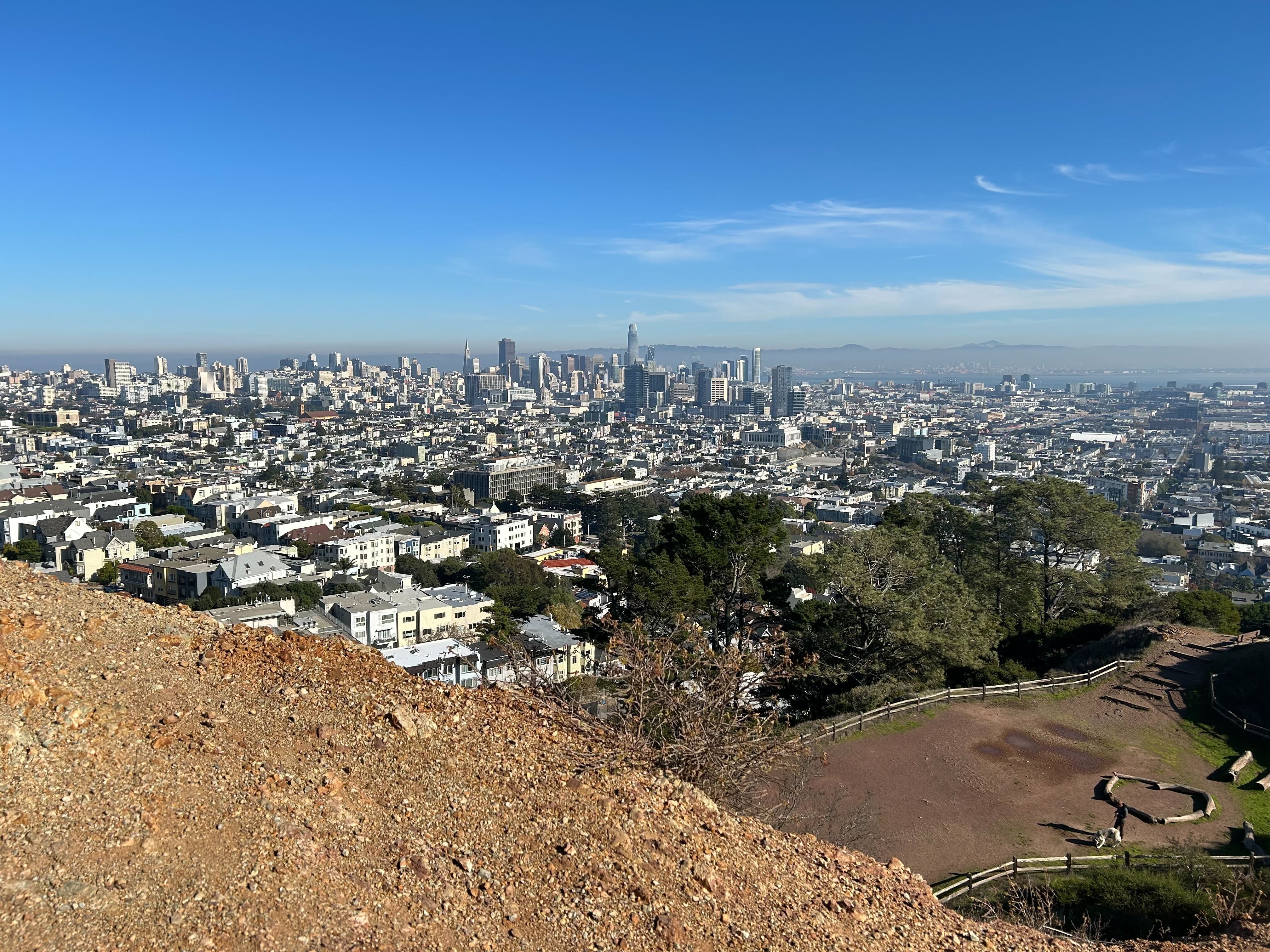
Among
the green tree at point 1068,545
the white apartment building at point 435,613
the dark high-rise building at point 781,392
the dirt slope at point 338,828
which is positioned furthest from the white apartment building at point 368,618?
the dark high-rise building at point 781,392

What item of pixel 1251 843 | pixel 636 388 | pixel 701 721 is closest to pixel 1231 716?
pixel 1251 843

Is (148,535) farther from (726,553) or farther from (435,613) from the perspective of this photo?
(726,553)

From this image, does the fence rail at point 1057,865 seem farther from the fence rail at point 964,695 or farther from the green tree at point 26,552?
the green tree at point 26,552

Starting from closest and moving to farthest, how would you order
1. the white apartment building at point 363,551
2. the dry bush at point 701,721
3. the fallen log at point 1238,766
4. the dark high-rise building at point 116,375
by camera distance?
1. the dry bush at point 701,721
2. the fallen log at point 1238,766
3. the white apartment building at point 363,551
4. the dark high-rise building at point 116,375

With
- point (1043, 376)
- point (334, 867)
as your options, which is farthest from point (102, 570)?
point (1043, 376)

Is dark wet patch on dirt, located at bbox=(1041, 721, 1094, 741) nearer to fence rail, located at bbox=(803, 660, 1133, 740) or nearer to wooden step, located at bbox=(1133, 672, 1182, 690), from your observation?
fence rail, located at bbox=(803, 660, 1133, 740)

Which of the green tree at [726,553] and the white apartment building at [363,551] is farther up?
the green tree at [726,553]

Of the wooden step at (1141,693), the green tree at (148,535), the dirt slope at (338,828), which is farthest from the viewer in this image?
the green tree at (148,535)

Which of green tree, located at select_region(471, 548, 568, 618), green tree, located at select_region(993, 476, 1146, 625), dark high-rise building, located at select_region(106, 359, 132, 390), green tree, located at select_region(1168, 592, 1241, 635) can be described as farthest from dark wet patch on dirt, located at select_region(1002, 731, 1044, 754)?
dark high-rise building, located at select_region(106, 359, 132, 390)
